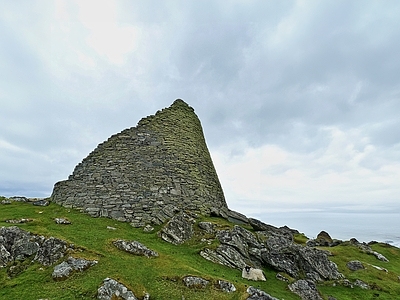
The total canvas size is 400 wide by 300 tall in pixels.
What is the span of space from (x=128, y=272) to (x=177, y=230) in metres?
5.82

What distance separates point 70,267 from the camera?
12844 mm

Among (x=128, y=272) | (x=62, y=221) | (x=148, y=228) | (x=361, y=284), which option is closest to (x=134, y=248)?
(x=128, y=272)

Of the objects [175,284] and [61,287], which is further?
[175,284]

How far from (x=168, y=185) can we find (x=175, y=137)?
5056mm

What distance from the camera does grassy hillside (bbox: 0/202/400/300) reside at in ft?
39.3

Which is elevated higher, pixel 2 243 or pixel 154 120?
pixel 154 120

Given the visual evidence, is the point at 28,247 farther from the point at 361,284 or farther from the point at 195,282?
the point at 361,284

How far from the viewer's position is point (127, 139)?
987 inches

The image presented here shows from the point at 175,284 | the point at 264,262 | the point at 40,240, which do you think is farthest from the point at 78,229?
the point at 264,262

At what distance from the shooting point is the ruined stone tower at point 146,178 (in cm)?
2119

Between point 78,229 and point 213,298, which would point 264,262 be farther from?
point 78,229

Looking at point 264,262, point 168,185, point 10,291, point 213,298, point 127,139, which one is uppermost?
point 127,139

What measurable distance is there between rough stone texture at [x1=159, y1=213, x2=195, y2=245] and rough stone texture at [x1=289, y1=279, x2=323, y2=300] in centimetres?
624

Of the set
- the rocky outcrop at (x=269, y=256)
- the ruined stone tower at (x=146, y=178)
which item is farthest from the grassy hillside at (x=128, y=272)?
the ruined stone tower at (x=146, y=178)
